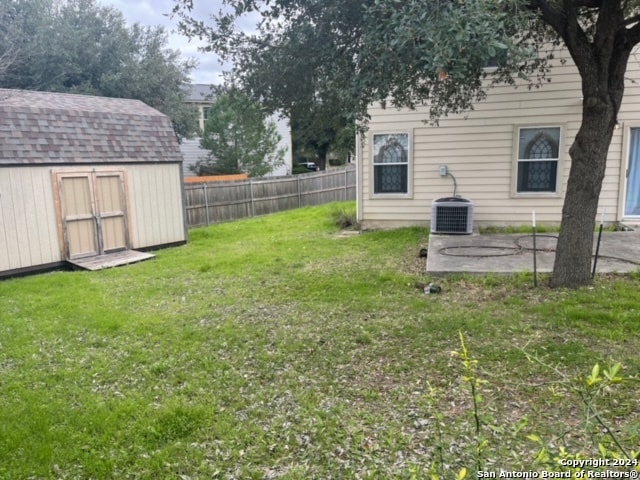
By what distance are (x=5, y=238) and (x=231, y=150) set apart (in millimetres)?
13345

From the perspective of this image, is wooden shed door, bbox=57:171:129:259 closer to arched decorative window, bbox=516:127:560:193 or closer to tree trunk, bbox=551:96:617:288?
tree trunk, bbox=551:96:617:288

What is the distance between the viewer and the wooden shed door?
8.46m

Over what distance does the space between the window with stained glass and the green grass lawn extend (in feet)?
11.4

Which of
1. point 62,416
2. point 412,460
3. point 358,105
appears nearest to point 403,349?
point 412,460

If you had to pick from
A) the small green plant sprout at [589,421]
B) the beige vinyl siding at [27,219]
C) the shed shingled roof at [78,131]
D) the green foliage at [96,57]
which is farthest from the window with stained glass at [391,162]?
the green foliage at [96,57]

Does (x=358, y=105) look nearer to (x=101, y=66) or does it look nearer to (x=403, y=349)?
(x=403, y=349)

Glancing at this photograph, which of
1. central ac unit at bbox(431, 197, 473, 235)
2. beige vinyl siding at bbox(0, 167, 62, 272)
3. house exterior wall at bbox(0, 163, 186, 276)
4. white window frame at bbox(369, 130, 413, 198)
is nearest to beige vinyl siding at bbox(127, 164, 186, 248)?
house exterior wall at bbox(0, 163, 186, 276)

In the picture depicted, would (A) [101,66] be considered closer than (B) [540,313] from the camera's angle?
No

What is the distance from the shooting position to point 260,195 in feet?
49.4

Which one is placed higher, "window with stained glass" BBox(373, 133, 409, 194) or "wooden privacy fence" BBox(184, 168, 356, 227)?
"window with stained glass" BBox(373, 133, 409, 194)

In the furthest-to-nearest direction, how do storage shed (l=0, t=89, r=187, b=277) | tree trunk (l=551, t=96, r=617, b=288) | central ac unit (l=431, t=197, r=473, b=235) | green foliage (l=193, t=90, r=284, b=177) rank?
1. green foliage (l=193, t=90, r=284, b=177)
2. central ac unit (l=431, t=197, r=473, b=235)
3. storage shed (l=0, t=89, r=187, b=277)
4. tree trunk (l=551, t=96, r=617, b=288)

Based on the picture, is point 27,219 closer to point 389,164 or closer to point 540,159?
point 389,164

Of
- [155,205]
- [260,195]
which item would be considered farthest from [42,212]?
[260,195]

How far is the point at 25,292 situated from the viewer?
667cm
